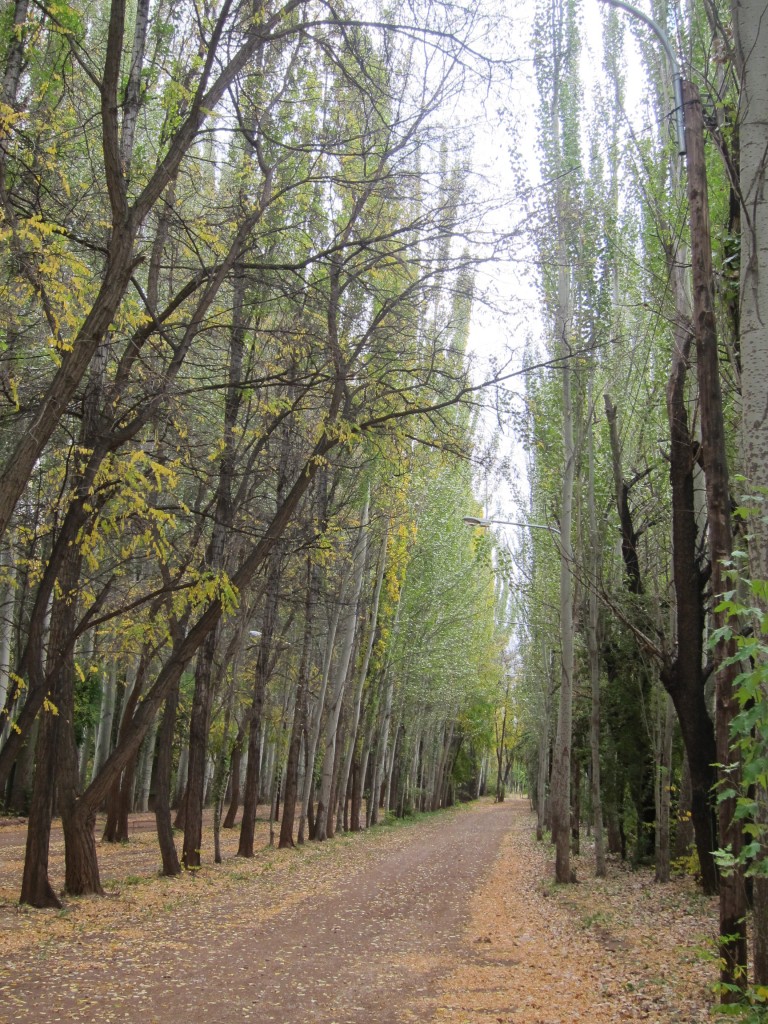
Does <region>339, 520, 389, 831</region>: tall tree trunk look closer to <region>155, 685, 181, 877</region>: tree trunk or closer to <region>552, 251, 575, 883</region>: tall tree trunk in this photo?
<region>552, 251, 575, 883</region>: tall tree trunk

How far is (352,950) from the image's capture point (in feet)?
30.0

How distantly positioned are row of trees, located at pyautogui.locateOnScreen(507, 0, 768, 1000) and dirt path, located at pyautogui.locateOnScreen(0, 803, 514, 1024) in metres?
Answer: 3.00

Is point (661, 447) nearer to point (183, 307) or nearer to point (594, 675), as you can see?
point (594, 675)

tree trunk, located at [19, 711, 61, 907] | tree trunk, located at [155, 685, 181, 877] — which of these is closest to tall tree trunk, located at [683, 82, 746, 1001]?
tree trunk, located at [19, 711, 61, 907]

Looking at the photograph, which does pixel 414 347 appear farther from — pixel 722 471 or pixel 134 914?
pixel 134 914

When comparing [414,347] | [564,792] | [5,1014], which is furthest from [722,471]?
[564,792]

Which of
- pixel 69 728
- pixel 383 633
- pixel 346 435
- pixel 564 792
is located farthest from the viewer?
pixel 383 633

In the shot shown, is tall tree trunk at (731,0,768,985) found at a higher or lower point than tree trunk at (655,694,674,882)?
higher

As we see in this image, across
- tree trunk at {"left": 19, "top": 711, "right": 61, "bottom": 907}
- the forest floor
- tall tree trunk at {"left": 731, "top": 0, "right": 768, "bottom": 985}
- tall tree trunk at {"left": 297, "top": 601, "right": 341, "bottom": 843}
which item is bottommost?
the forest floor

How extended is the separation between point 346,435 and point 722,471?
4501mm

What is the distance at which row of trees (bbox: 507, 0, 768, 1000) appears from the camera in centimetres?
627

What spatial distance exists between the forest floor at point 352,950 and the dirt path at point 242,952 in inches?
1.0

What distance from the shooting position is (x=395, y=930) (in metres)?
10.6

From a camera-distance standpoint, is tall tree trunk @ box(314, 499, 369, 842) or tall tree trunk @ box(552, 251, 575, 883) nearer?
tall tree trunk @ box(552, 251, 575, 883)
